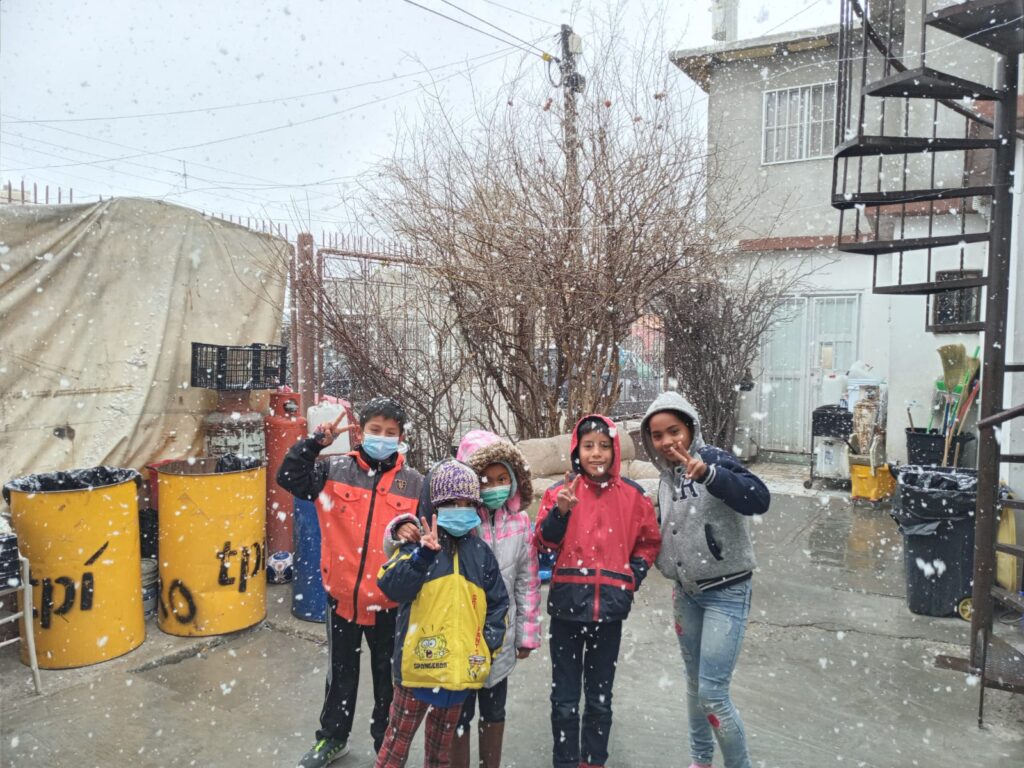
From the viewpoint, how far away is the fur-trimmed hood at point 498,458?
2.96 meters

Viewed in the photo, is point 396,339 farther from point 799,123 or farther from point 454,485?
point 799,123

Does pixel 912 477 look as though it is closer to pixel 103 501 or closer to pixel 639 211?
pixel 639 211

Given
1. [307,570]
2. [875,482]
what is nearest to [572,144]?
[307,570]

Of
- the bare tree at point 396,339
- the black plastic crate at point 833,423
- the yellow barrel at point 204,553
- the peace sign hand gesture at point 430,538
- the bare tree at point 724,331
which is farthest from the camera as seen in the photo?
the bare tree at point 724,331

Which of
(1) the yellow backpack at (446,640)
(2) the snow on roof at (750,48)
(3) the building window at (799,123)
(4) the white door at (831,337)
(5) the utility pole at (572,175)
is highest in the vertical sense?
(2) the snow on roof at (750,48)

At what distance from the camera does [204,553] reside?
182 inches

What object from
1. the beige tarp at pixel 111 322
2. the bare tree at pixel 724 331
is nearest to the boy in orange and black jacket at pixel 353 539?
the beige tarp at pixel 111 322

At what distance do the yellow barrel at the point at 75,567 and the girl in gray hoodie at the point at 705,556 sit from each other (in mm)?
3211

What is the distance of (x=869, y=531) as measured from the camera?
25.1 feet

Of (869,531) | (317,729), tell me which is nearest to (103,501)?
(317,729)

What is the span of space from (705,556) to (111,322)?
4.59 metres

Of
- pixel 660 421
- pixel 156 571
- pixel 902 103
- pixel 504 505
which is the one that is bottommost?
pixel 156 571

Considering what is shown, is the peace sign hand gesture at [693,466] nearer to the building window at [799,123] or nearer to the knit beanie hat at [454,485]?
the knit beanie hat at [454,485]

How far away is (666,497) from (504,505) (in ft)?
2.28
